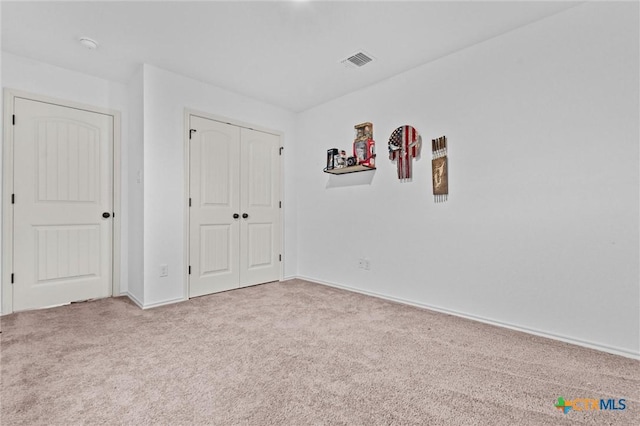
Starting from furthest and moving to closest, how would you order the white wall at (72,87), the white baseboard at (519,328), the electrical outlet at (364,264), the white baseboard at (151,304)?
the electrical outlet at (364,264)
the white baseboard at (151,304)
the white wall at (72,87)
the white baseboard at (519,328)

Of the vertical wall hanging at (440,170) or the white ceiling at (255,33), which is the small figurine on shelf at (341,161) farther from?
the vertical wall hanging at (440,170)

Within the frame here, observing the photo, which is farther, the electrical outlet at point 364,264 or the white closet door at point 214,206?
the electrical outlet at point 364,264

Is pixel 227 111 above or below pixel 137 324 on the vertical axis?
above

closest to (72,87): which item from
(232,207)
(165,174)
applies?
(165,174)

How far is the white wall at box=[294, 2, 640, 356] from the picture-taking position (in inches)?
79.5

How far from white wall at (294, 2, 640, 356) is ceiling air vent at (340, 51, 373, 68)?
484 millimetres

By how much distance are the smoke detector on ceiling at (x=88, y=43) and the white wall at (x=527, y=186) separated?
8.80ft

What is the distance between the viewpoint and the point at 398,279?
3.19m

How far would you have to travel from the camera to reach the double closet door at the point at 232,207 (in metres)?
3.38

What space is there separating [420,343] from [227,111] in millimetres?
3183

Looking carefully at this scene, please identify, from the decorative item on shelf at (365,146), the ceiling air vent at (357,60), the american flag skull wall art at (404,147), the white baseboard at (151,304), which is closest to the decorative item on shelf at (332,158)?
the decorative item on shelf at (365,146)

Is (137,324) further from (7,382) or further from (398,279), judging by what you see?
(398,279)

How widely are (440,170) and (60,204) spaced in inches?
147

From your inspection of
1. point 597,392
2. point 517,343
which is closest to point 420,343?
point 517,343
